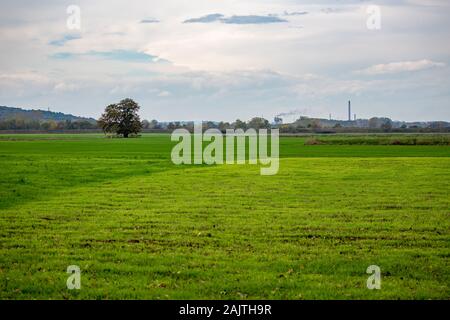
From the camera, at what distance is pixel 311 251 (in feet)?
47.4

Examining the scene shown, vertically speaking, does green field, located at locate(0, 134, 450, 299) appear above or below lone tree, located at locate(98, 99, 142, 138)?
below

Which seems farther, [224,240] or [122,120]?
[122,120]

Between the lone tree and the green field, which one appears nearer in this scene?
the green field

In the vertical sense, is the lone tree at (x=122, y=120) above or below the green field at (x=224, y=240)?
above

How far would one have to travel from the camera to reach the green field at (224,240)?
1134 cm

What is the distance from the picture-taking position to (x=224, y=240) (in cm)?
1580

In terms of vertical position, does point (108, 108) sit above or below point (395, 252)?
above

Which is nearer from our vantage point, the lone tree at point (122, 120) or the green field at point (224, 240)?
the green field at point (224, 240)

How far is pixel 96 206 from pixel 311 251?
37.5ft

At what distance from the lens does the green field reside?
11.3 m

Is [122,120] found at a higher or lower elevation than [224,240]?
higher
